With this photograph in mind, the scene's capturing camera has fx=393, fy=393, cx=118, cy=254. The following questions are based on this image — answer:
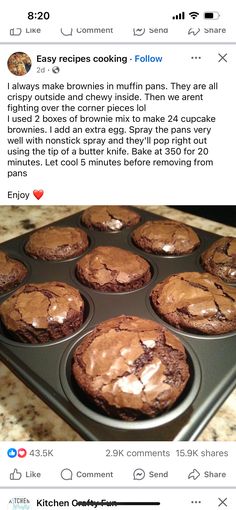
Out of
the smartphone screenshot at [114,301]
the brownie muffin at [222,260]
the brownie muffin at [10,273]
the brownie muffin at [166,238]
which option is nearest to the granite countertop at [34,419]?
the smartphone screenshot at [114,301]

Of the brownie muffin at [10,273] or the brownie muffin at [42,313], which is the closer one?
the brownie muffin at [42,313]
